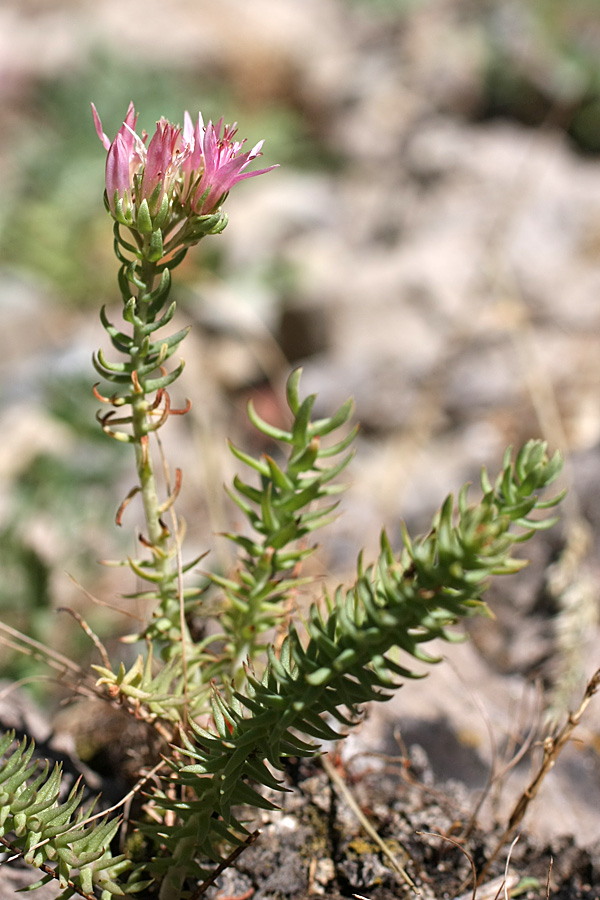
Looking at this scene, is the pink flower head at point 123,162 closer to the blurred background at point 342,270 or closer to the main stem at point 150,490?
the main stem at point 150,490

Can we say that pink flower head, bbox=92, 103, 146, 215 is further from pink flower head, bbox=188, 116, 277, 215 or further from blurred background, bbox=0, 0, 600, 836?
blurred background, bbox=0, 0, 600, 836

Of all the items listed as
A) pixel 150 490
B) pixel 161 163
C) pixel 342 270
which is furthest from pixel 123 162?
pixel 342 270

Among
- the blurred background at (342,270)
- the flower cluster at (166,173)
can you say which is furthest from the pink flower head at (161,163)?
the blurred background at (342,270)

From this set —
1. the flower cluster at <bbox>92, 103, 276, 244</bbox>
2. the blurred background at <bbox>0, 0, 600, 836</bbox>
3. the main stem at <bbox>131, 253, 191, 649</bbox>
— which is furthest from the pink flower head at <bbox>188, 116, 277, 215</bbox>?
the blurred background at <bbox>0, 0, 600, 836</bbox>

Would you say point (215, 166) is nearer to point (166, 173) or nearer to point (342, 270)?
point (166, 173)

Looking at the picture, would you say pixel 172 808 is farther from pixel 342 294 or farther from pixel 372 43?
pixel 372 43
